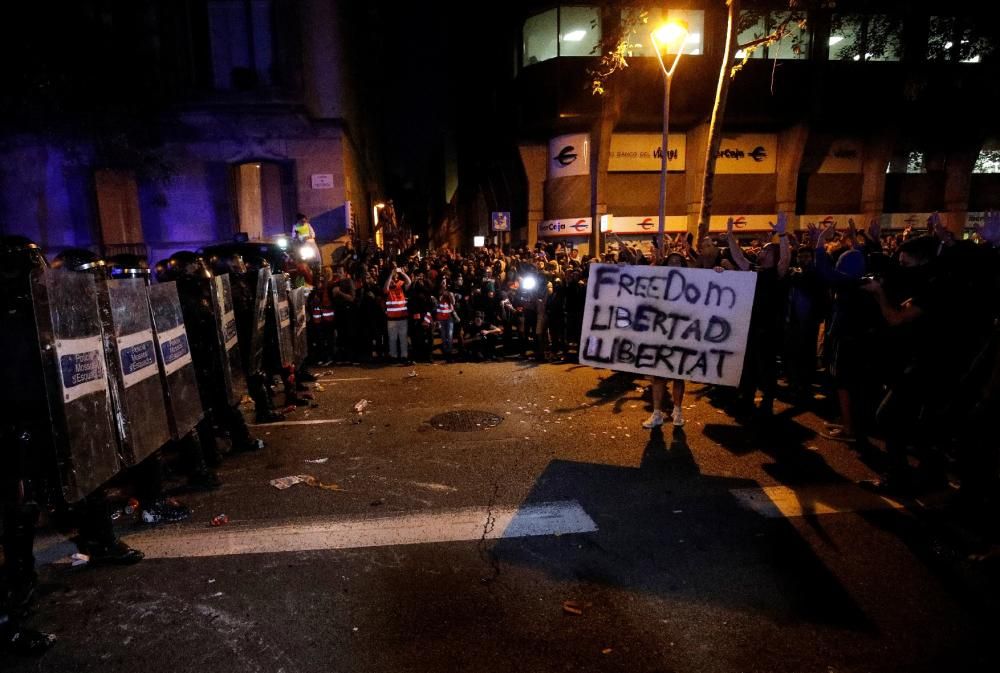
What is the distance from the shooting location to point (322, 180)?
62.2 ft

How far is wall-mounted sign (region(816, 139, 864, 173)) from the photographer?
2710 centimetres

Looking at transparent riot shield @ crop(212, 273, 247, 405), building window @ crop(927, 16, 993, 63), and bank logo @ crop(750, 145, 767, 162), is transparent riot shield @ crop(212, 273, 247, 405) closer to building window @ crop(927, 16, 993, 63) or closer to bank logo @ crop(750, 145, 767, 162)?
building window @ crop(927, 16, 993, 63)

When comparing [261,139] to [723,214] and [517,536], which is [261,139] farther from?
[723,214]

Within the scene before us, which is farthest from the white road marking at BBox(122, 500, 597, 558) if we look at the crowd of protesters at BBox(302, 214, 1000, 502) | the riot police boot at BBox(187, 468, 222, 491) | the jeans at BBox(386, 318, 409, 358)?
the jeans at BBox(386, 318, 409, 358)

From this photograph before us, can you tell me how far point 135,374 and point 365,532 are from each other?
2.16 metres

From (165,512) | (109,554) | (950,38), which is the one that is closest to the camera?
(109,554)

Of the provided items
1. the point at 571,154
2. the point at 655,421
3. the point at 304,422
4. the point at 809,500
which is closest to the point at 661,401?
the point at 655,421

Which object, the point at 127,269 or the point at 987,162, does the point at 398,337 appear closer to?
the point at 127,269

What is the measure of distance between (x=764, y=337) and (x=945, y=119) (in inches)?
1173

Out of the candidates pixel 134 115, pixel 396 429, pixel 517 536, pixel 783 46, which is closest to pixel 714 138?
Result: pixel 396 429

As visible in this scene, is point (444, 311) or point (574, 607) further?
point (444, 311)

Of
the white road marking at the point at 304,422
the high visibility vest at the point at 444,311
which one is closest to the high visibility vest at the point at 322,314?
the high visibility vest at the point at 444,311

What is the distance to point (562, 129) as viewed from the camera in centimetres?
2545

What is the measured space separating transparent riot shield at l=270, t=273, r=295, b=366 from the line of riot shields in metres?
0.13
